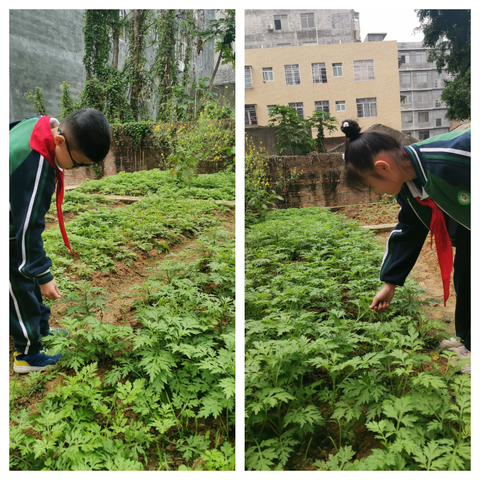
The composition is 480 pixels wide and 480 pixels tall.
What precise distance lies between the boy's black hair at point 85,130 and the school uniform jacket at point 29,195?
8cm

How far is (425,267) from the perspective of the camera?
277 centimetres

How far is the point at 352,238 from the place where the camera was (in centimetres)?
262

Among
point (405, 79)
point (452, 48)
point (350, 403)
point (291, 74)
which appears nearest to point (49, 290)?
point (350, 403)

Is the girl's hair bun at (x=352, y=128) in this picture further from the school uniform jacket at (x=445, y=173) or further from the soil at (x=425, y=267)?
the soil at (x=425, y=267)

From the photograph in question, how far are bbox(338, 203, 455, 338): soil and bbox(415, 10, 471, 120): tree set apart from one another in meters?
0.68

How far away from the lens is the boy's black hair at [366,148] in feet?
3.75

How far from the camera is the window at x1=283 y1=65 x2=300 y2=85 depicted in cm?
386

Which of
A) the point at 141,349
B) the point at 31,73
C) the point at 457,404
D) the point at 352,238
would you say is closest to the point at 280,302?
the point at 141,349

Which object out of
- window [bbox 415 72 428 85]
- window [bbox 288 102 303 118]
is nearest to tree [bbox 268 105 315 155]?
window [bbox 288 102 303 118]

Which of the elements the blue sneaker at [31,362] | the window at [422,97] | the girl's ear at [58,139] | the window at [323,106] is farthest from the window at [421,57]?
the window at [323,106]

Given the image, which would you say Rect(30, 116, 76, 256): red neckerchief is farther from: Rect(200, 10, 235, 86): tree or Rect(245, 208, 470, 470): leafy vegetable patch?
Rect(245, 208, 470, 470): leafy vegetable patch

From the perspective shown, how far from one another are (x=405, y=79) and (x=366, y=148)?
4.07 ft

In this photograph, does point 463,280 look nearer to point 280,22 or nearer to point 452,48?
point 452,48

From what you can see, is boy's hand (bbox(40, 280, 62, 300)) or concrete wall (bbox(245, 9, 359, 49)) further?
concrete wall (bbox(245, 9, 359, 49))
